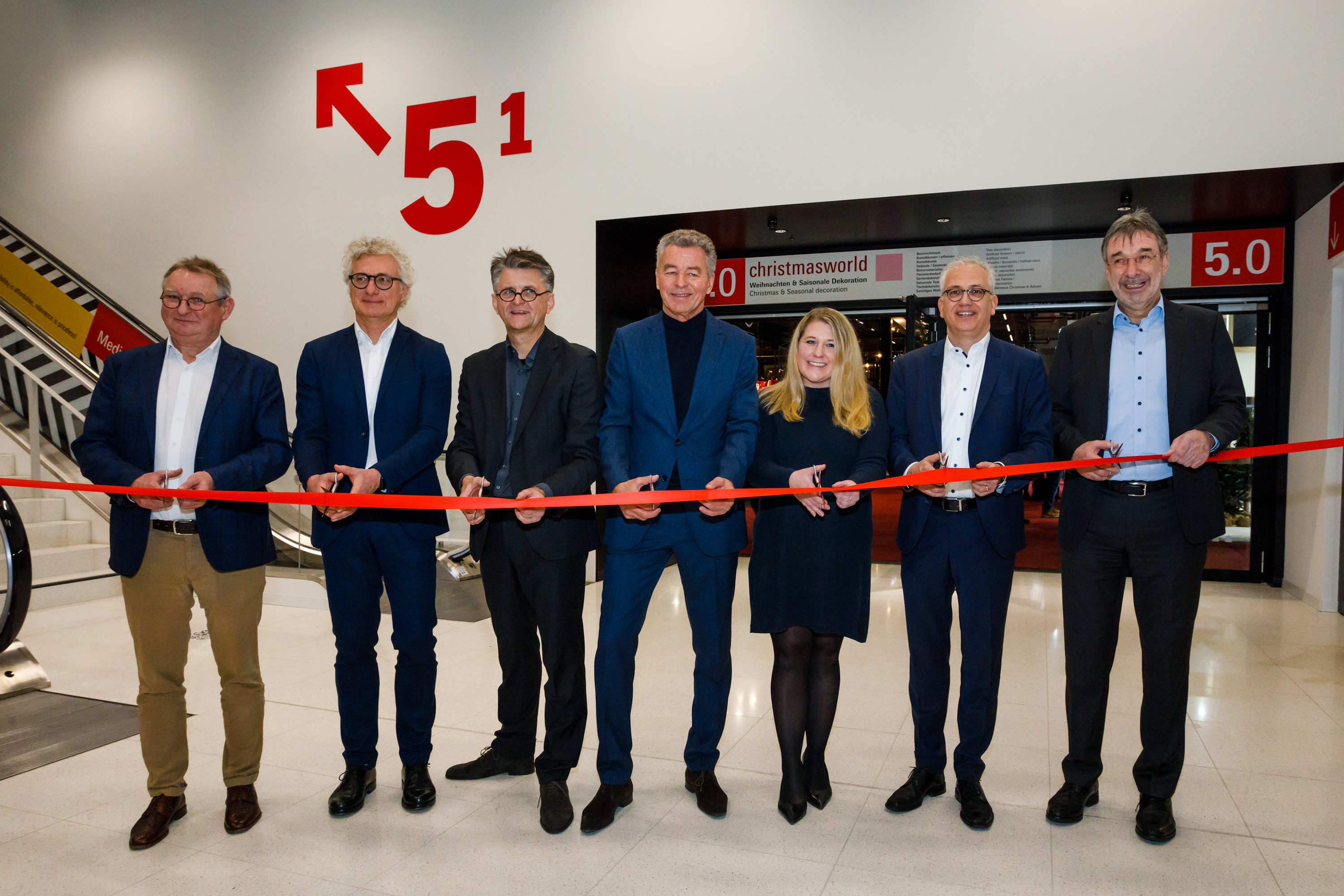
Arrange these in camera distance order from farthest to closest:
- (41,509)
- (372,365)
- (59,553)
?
(41,509)
(59,553)
(372,365)

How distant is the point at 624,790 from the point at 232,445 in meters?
1.71

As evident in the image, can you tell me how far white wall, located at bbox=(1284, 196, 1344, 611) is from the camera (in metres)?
5.92

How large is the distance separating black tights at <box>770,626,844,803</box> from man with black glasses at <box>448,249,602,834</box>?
0.68m

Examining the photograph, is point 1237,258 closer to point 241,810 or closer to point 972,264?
point 972,264

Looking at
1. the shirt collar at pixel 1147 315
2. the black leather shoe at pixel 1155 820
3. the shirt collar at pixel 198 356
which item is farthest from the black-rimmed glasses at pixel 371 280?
the black leather shoe at pixel 1155 820

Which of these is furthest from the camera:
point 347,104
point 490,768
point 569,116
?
point 347,104

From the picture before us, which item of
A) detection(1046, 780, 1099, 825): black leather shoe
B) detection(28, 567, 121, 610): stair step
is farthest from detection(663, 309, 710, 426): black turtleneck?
detection(28, 567, 121, 610): stair step

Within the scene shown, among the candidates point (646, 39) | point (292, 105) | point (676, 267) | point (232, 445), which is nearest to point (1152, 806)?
point (676, 267)

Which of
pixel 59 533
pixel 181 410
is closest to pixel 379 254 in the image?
pixel 181 410

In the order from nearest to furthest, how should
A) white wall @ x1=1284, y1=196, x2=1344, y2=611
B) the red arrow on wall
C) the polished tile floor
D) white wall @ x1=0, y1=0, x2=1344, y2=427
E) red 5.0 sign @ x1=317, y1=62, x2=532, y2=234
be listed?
the polished tile floor < white wall @ x1=0, y1=0, x2=1344, y2=427 < white wall @ x1=1284, y1=196, x2=1344, y2=611 < red 5.0 sign @ x1=317, y1=62, x2=532, y2=234 < the red arrow on wall

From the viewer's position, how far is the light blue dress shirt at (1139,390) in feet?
8.95

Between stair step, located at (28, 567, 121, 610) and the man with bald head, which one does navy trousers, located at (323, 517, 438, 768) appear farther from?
stair step, located at (28, 567, 121, 610)

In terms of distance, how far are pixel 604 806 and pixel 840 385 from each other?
5.05 feet

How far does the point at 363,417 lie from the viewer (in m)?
2.89
